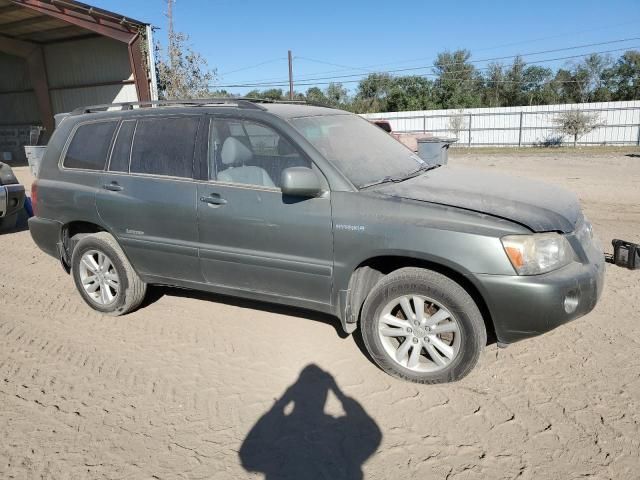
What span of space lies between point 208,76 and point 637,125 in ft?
70.5

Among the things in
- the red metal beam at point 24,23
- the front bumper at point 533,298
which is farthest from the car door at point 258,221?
the red metal beam at point 24,23

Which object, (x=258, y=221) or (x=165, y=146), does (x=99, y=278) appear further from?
(x=258, y=221)

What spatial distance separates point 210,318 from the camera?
4770 mm

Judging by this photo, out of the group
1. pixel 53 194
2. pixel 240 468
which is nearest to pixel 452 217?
pixel 240 468

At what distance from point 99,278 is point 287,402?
250 cm

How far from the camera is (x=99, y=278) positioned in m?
4.91

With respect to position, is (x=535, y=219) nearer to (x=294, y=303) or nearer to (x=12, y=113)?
(x=294, y=303)

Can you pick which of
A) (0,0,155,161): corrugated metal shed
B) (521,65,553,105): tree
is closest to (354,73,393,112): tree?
(521,65,553,105): tree

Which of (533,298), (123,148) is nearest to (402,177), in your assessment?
(533,298)

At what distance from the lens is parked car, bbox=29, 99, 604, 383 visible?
3242 mm

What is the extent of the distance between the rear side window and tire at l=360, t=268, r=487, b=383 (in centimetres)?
285

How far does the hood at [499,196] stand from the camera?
332 centimetres

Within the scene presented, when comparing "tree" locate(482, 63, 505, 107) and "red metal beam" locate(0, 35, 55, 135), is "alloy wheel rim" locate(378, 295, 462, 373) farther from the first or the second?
"tree" locate(482, 63, 505, 107)

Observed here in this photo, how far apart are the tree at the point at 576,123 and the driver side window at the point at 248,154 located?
91.4 ft
